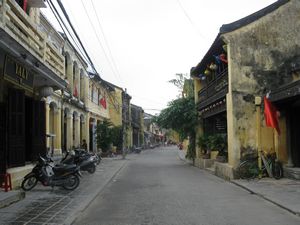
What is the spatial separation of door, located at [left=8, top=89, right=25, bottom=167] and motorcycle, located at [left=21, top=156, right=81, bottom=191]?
25.9 inches

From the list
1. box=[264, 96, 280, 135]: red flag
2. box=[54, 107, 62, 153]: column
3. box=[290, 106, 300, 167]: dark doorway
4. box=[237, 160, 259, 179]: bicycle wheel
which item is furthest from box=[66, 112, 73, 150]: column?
box=[290, 106, 300, 167]: dark doorway

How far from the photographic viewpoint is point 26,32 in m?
13.6

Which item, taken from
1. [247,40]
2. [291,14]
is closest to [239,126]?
[247,40]

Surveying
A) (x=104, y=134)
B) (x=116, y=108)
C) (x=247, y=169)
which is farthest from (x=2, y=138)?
(x=116, y=108)

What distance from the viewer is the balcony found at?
833 inches

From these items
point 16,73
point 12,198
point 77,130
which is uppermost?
point 16,73

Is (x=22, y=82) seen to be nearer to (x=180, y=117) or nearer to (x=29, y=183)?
(x=29, y=183)

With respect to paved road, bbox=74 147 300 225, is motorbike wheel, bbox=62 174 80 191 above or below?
above

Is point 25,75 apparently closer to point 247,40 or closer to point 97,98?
point 247,40

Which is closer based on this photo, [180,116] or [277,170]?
[277,170]

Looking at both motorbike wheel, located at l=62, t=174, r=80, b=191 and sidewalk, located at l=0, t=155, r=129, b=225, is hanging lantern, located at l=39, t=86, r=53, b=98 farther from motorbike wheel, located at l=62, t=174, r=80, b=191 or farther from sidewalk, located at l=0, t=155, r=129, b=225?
motorbike wheel, located at l=62, t=174, r=80, b=191

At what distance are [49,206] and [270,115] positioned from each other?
9.48 metres

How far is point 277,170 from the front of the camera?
17.7m

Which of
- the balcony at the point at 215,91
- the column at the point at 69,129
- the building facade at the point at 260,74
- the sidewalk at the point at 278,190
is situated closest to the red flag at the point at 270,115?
the building facade at the point at 260,74
